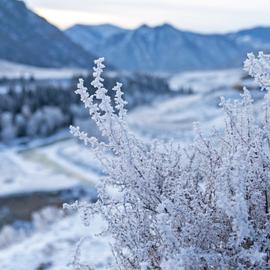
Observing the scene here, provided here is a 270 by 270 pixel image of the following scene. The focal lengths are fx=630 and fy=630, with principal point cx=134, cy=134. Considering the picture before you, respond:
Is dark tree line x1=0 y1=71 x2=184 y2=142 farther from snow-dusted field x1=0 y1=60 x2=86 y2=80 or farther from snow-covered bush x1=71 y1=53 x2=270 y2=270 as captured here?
snow-dusted field x1=0 y1=60 x2=86 y2=80

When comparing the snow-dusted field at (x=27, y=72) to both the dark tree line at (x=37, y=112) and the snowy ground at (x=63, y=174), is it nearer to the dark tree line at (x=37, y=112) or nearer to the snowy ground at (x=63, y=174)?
the snowy ground at (x=63, y=174)

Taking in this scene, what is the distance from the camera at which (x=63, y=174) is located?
49125 millimetres

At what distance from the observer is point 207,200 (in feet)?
14.6

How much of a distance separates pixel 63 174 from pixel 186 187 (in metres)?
45.2

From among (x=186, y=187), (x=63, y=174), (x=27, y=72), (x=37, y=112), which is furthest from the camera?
(x=27, y=72)

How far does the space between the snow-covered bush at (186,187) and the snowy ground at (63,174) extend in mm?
592

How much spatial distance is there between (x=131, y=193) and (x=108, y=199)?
229 mm

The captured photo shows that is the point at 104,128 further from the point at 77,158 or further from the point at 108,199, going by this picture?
the point at 77,158

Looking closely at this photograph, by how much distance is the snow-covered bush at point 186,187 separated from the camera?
3.85 metres

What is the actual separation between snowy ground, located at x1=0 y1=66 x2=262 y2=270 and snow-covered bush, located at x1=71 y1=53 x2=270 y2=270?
0.59 meters

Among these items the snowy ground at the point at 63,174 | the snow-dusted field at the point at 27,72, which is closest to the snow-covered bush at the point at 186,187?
the snowy ground at the point at 63,174

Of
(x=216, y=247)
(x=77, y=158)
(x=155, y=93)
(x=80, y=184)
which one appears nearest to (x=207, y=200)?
(x=216, y=247)

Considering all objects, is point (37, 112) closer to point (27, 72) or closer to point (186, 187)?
point (186, 187)

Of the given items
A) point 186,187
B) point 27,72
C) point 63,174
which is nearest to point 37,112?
point 63,174
